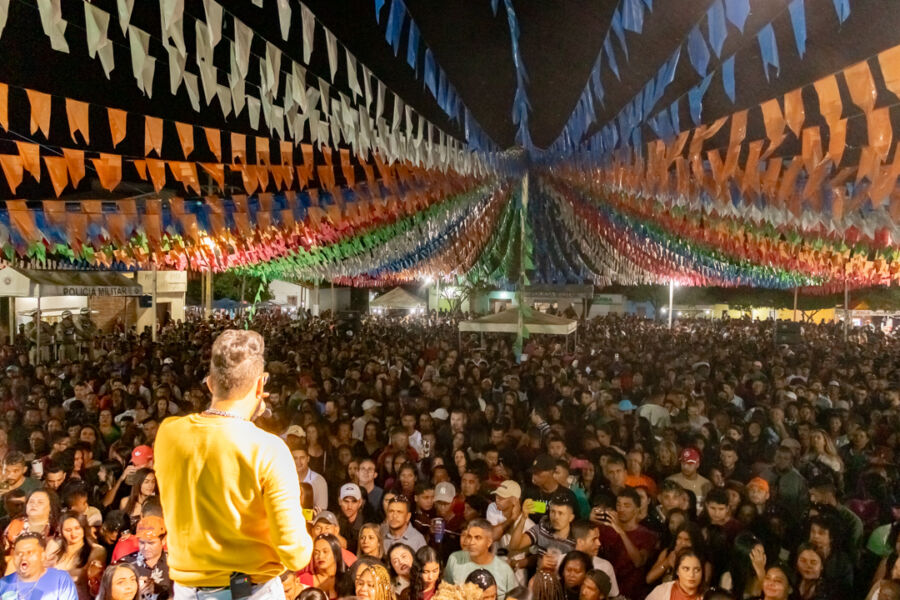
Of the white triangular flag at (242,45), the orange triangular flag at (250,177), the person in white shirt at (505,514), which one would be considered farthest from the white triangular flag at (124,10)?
the person in white shirt at (505,514)

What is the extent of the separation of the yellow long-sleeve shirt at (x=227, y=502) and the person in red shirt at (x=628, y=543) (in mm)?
2970

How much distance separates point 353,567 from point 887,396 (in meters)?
8.60

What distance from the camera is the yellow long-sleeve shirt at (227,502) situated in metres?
1.96

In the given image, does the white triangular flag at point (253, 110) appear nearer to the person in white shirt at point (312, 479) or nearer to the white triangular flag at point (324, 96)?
the white triangular flag at point (324, 96)

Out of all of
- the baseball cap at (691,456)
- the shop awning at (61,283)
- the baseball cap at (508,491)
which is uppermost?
the shop awning at (61,283)

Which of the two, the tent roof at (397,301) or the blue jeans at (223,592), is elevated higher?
the tent roof at (397,301)

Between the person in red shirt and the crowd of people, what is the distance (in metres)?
0.01

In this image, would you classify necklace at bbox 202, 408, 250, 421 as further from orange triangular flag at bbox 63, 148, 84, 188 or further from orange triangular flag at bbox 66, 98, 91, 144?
orange triangular flag at bbox 63, 148, 84, 188

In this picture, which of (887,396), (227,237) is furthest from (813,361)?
(227,237)

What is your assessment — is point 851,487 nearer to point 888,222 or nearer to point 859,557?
point 859,557

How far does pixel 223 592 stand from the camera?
6.73ft

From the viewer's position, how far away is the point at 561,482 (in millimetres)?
5238

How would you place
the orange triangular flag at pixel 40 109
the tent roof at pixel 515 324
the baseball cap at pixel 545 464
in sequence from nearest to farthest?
the orange triangular flag at pixel 40 109 < the baseball cap at pixel 545 464 < the tent roof at pixel 515 324

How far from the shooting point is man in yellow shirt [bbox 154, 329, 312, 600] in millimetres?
1962
